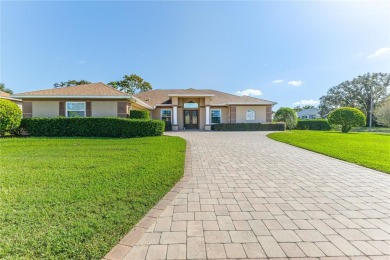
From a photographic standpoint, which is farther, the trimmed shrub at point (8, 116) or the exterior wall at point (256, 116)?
the exterior wall at point (256, 116)

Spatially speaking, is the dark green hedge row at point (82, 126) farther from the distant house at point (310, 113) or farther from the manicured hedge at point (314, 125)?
the distant house at point (310, 113)

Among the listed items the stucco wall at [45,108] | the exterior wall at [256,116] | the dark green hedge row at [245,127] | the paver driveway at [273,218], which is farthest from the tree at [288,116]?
the stucco wall at [45,108]

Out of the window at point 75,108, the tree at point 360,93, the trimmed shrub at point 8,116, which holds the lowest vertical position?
the trimmed shrub at point 8,116

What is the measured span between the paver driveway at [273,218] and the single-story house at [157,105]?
1284 cm

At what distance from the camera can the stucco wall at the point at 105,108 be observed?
15147mm

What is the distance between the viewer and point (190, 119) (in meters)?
23.0

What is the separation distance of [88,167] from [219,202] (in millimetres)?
3989

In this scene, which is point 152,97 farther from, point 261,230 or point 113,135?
point 261,230

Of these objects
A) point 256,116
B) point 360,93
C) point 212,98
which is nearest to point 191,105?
point 212,98

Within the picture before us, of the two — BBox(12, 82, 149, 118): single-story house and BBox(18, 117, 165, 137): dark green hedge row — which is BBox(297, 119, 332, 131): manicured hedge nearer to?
BBox(18, 117, 165, 137): dark green hedge row

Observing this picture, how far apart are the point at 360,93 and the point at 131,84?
179ft

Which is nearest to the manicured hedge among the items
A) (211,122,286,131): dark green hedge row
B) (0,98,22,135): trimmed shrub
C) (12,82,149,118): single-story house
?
(211,122,286,131): dark green hedge row

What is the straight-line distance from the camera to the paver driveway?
2.16 m

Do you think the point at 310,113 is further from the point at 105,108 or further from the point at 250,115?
the point at 105,108
